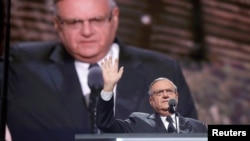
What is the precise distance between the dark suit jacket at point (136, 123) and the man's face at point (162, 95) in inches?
1.3

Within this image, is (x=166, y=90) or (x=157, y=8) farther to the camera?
(x=157, y=8)

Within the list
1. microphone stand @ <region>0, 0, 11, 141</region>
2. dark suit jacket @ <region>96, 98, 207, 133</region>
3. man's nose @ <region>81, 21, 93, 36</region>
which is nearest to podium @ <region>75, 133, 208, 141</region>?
dark suit jacket @ <region>96, 98, 207, 133</region>

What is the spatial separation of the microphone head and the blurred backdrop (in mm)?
220


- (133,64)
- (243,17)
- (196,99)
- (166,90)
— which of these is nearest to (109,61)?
(133,64)

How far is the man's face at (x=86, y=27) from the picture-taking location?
2359 mm

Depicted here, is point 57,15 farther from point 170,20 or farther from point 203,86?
point 203,86

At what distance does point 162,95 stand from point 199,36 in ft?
1.33

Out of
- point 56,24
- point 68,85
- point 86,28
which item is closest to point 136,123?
point 68,85

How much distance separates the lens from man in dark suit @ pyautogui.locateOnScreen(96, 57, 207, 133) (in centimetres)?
226

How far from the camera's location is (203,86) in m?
2.55

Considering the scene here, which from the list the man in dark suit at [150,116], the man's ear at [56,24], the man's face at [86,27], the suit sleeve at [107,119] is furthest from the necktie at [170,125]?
the man's ear at [56,24]

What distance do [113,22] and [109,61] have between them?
0.58 ft

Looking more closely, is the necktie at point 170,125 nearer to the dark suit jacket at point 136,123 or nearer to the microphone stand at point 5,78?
the dark suit jacket at point 136,123

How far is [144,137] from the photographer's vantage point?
2.23 meters
